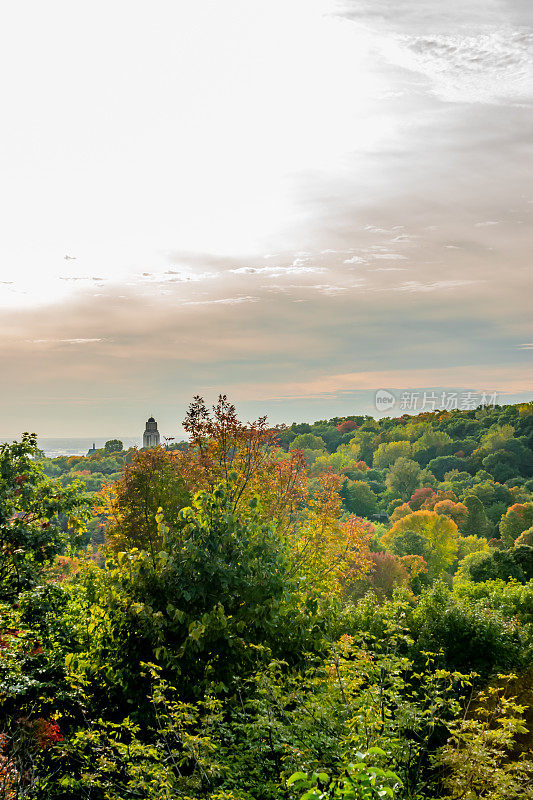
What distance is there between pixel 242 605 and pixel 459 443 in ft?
313

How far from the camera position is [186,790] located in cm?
626

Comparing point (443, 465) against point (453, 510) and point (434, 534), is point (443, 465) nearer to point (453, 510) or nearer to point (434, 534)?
point (453, 510)

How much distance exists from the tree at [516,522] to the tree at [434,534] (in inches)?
180

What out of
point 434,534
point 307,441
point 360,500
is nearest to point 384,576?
point 434,534

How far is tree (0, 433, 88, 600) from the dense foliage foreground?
41 mm

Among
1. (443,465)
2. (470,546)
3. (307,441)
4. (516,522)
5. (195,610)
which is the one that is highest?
(195,610)

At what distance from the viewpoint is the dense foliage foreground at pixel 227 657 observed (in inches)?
265

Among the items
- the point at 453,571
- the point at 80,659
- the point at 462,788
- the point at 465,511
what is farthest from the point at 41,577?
the point at 465,511

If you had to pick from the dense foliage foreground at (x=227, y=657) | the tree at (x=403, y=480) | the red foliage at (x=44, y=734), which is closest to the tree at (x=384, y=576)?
the dense foliage foreground at (x=227, y=657)

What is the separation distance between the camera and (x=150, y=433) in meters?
50.7

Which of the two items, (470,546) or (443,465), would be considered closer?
(470,546)

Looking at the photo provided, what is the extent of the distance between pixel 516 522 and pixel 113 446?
76.8 m

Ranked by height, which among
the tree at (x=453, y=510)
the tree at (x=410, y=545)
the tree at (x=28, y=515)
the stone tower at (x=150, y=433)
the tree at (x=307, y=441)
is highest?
the stone tower at (x=150, y=433)

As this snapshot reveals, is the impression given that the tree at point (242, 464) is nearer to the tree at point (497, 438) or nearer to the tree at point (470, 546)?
the tree at point (470, 546)
